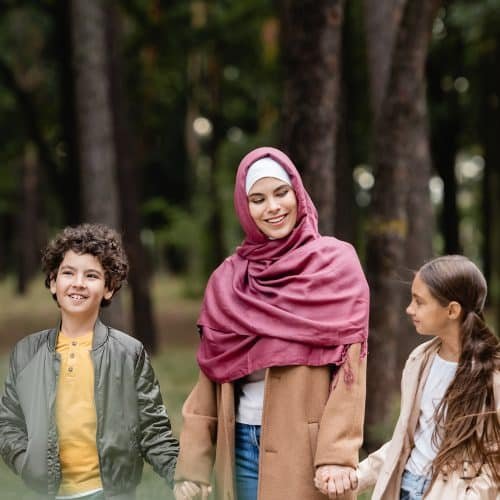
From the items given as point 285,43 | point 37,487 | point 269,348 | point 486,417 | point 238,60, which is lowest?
point 37,487

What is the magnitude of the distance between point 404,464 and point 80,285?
141 cm

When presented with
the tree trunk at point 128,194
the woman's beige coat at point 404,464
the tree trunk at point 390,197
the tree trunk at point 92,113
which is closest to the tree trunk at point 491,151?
the tree trunk at point 128,194

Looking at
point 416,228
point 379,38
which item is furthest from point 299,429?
point 416,228

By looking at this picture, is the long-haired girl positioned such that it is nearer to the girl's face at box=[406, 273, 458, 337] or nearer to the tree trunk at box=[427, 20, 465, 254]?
the girl's face at box=[406, 273, 458, 337]

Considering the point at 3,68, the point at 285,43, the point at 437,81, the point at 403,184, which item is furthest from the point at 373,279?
the point at 437,81

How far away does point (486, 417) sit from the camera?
3.54 metres

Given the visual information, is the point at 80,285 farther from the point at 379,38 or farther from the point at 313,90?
the point at 379,38

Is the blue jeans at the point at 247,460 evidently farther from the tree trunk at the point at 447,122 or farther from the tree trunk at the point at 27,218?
the tree trunk at the point at 27,218

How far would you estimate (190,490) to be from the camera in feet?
12.3

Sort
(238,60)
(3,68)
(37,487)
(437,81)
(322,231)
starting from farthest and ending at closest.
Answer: (238,60) < (437,81) < (3,68) < (322,231) < (37,487)

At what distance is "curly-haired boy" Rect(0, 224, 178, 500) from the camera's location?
3.51 m

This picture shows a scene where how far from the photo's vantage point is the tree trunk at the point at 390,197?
25.0 feet

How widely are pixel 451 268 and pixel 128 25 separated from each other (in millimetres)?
20210

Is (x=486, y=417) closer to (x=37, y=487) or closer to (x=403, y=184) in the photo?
(x=37, y=487)
